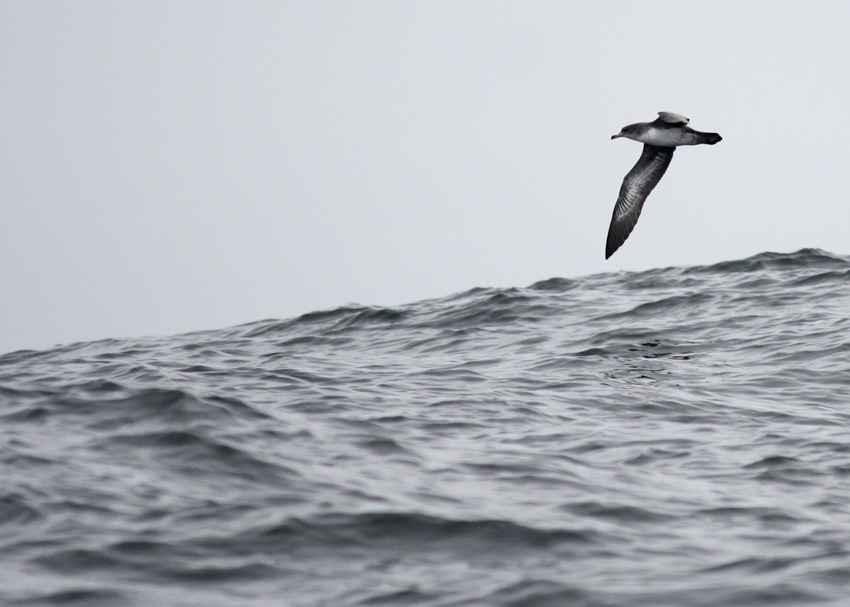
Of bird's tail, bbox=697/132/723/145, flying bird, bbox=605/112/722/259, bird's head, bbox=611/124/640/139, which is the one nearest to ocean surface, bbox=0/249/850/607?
flying bird, bbox=605/112/722/259

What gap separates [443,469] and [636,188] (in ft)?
32.9

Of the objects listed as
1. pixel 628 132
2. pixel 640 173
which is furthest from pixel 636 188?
pixel 628 132

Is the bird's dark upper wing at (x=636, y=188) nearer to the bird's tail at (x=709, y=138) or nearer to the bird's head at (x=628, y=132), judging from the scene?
the bird's head at (x=628, y=132)

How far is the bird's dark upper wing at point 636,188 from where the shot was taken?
17.1m

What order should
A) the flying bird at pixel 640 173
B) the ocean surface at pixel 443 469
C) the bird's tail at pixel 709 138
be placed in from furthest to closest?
the flying bird at pixel 640 173 < the bird's tail at pixel 709 138 < the ocean surface at pixel 443 469

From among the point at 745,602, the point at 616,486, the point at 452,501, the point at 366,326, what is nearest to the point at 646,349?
the point at 366,326

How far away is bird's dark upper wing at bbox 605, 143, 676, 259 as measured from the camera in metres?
17.1

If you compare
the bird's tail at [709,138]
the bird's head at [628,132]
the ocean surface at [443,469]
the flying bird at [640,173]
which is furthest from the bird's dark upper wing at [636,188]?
the ocean surface at [443,469]

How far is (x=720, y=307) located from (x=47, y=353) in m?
10.2

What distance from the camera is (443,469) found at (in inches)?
335

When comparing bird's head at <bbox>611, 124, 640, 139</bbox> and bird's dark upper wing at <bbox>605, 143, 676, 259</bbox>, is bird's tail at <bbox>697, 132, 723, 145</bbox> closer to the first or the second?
bird's head at <bbox>611, 124, 640, 139</bbox>

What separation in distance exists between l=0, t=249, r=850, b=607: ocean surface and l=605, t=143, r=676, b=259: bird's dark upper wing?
2.45 m

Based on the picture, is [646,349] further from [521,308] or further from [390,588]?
[390,588]

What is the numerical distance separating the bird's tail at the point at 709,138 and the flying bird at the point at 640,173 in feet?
0.72
